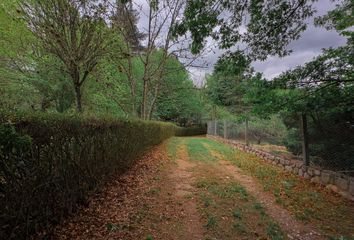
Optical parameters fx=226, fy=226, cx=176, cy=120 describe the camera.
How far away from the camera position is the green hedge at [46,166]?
2252 mm

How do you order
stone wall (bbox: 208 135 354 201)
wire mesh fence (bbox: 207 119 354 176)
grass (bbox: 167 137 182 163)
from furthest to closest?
grass (bbox: 167 137 182 163) → wire mesh fence (bbox: 207 119 354 176) → stone wall (bbox: 208 135 354 201)

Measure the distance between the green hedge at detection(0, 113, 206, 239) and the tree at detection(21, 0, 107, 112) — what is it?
104 inches

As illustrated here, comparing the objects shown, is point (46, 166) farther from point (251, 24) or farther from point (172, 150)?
point (172, 150)

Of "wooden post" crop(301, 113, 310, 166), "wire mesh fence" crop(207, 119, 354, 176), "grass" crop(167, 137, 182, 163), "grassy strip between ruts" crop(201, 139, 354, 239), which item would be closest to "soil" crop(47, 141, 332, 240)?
"grassy strip between ruts" crop(201, 139, 354, 239)

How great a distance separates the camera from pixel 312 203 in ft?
15.5

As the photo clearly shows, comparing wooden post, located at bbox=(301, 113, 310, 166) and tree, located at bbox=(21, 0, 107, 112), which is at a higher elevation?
tree, located at bbox=(21, 0, 107, 112)

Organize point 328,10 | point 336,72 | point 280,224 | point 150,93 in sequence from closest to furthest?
point 280,224 < point 336,72 < point 328,10 < point 150,93

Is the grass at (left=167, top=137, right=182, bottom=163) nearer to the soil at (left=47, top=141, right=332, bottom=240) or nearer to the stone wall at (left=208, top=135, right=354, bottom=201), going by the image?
the soil at (left=47, top=141, right=332, bottom=240)

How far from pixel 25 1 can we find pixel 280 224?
8.81 metres

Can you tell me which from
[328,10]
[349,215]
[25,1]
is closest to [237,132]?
[328,10]

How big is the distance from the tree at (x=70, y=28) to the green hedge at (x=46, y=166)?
8.65ft

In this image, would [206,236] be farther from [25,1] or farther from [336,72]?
[25,1]

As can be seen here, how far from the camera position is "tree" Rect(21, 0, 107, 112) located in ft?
20.0

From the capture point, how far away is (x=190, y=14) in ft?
16.3
